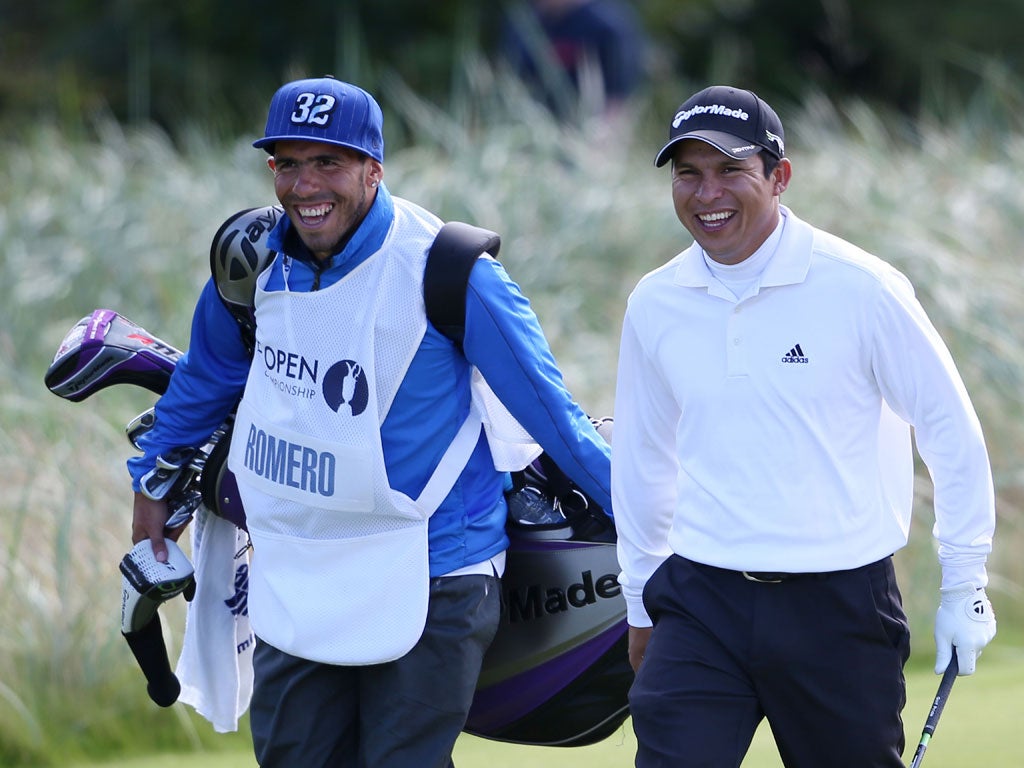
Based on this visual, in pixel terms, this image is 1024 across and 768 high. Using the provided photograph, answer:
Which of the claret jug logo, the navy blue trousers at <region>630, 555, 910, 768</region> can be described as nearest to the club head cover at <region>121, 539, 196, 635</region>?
the claret jug logo

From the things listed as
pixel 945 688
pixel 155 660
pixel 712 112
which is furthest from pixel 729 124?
pixel 155 660

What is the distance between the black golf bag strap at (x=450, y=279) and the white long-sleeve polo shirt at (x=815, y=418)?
463mm

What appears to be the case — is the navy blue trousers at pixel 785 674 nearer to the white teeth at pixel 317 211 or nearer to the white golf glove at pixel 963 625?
the white golf glove at pixel 963 625

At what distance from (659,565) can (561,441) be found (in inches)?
14.3

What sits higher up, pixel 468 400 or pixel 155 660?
pixel 468 400

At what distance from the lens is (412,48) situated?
17.8 meters

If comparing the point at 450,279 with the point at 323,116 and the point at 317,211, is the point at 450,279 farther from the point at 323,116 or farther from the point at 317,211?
the point at 323,116

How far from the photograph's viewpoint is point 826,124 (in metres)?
11.4

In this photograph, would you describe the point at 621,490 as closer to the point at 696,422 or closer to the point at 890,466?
the point at 696,422

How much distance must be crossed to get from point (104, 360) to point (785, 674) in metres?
2.00

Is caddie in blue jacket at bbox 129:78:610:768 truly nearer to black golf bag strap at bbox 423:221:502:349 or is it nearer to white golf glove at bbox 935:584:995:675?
black golf bag strap at bbox 423:221:502:349

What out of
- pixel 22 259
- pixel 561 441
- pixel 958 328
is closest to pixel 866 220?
pixel 958 328

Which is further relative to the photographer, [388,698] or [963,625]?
[388,698]

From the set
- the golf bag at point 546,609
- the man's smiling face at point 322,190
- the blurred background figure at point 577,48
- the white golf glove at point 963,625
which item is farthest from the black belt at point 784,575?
the blurred background figure at point 577,48
